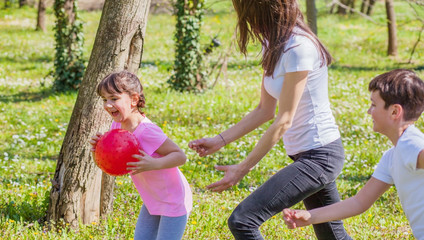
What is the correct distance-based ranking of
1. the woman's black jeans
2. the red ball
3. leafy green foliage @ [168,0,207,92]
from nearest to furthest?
1. the woman's black jeans
2. the red ball
3. leafy green foliage @ [168,0,207,92]

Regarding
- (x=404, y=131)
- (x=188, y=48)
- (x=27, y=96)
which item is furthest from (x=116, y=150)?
(x=27, y=96)

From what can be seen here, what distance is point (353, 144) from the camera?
326 inches

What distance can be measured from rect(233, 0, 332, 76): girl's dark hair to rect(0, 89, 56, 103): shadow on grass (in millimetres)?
9035

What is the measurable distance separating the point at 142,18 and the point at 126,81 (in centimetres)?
135

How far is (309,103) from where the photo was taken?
3.25 m

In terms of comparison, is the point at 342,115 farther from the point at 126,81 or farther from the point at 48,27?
the point at 48,27

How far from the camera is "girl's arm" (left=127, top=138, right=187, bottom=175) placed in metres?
3.14

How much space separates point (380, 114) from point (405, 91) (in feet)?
0.54

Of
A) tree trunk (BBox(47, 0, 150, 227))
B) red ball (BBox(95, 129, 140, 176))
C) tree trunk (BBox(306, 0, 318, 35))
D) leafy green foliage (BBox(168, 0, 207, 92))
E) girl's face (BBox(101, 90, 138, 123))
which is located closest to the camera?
red ball (BBox(95, 129, 140, 176))

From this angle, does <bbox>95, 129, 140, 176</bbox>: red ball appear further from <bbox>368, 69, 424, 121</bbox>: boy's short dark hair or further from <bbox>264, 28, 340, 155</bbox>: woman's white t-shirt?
<bbox>368, 69, 424, 121</bbox>: boy's short dark hair

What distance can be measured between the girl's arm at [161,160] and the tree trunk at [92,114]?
1484 millimetres

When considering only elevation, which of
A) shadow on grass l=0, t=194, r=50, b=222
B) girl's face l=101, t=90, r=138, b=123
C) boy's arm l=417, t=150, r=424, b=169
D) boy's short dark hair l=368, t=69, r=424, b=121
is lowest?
shadow on grass l=0, t=194, r=50, b=222

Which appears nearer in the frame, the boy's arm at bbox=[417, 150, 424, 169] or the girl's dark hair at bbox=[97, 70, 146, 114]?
the boy's arm at bbox=[417, 150, 424, 169]

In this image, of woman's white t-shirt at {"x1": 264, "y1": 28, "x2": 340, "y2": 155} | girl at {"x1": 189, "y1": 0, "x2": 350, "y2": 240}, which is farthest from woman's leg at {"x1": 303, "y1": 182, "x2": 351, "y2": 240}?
woman's white t-shirt at {"x1": 264, "y1": 28, "x2": 340, "y2": 155}
